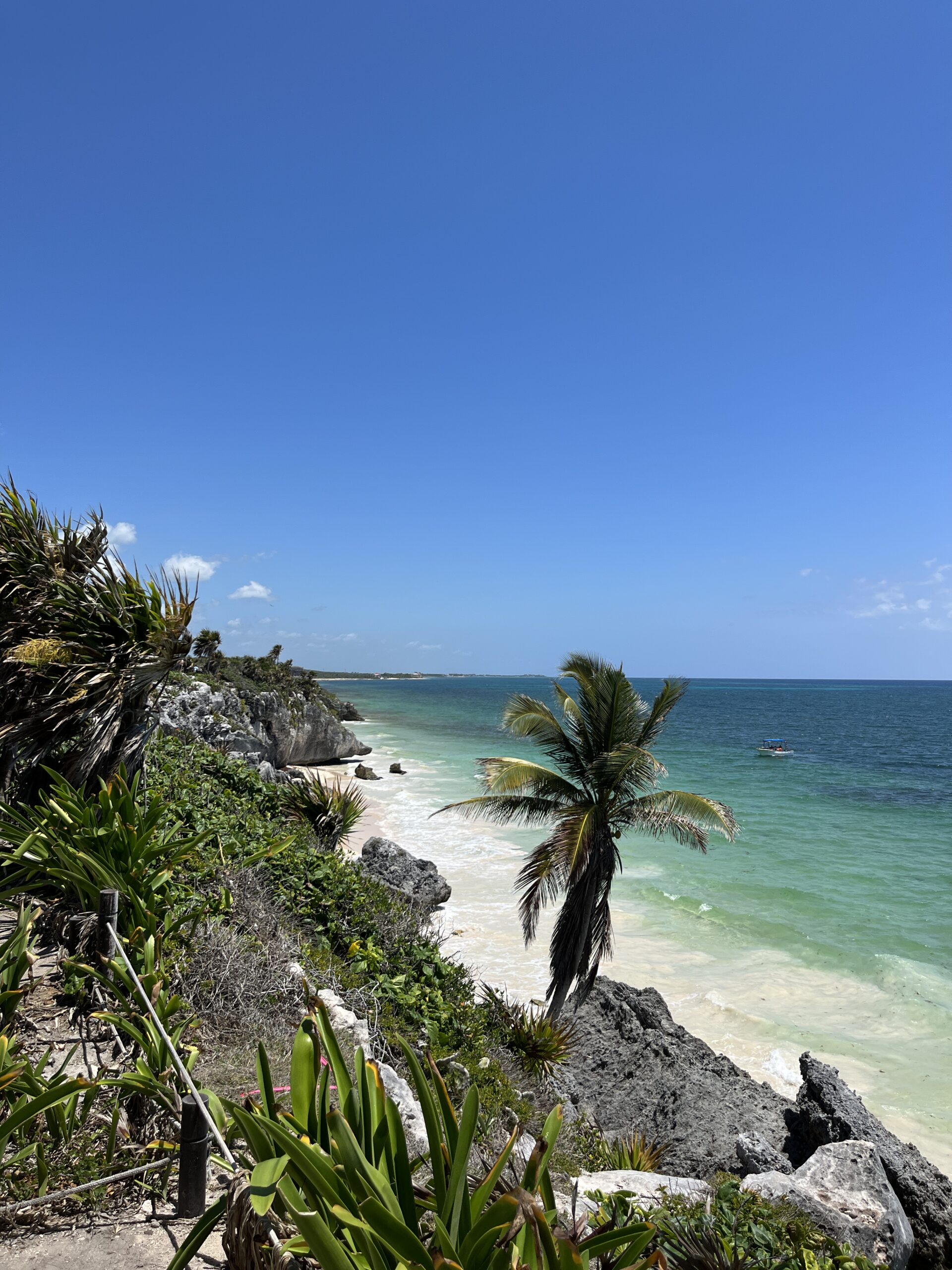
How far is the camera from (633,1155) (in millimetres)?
6188

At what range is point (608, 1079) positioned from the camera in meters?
9.36

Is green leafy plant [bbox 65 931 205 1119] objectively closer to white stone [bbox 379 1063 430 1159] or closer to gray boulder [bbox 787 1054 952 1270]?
white stone [bbox 379 1063 430 1159]

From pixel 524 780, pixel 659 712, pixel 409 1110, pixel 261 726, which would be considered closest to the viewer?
pixel 409 1110

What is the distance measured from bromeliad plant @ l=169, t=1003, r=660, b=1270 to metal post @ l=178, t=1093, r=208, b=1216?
0.45 metres

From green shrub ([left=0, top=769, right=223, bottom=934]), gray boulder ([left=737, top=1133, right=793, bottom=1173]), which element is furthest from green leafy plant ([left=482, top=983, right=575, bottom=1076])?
green shrub ([left=0, top=769, right=223, bottom=934])

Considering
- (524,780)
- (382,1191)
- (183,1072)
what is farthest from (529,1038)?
(382,1191)

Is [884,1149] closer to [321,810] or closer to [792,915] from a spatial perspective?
[321,810]

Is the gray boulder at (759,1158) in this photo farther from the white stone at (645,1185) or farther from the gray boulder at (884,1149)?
the white stone at (645,1185)

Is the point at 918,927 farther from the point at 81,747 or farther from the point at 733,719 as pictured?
the point at 733,719

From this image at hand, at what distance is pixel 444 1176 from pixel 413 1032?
412 centimetres

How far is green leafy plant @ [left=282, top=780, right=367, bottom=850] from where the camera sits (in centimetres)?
1135

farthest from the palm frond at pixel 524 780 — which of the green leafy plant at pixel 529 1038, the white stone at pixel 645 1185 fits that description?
the white stone at pixel 645 1185

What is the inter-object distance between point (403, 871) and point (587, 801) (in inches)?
182

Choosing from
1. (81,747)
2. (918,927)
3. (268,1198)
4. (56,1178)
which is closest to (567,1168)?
(56,1178)
